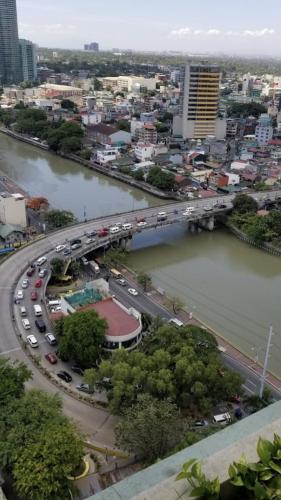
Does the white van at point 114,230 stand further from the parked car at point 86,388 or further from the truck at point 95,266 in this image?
the parked car at point 86,388

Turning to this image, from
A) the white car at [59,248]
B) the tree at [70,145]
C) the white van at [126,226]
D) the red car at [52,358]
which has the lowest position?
the red car at [52,358]

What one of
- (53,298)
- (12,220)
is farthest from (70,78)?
(53,298)

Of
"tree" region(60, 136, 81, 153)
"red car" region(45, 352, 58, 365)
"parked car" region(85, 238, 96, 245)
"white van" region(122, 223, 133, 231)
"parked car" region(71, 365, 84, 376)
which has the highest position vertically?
"tree" region(60, 136, 81, 153)

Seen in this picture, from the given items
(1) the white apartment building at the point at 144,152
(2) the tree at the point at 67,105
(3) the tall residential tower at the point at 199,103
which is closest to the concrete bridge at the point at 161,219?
(1) the white apartment building at the point at 144,152

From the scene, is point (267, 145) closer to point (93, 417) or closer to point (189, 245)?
point (189, 245)

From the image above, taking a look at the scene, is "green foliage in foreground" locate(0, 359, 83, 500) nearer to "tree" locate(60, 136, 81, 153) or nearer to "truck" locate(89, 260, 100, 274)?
"truck" locate(89, 260, 100, 274)

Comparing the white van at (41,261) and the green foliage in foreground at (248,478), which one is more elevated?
the green foliage in foreground at (248,478)

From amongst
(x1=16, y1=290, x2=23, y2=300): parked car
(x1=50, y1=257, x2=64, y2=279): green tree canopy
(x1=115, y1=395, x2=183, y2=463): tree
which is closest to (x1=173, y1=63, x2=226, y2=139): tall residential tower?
(x1=50, y1=257, x2=64, y2=279): green tree canopy
